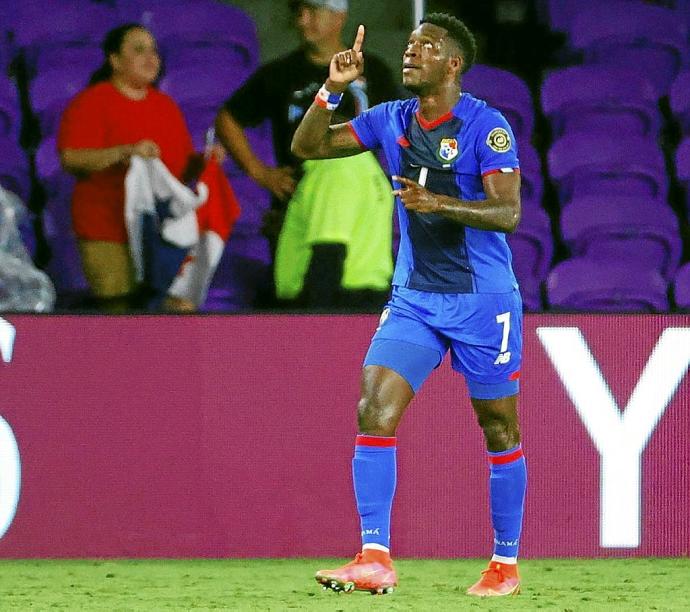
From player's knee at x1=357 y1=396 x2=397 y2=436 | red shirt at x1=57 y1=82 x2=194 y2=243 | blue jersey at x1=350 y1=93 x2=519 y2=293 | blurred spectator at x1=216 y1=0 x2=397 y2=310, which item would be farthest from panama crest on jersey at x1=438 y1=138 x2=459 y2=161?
red shirt at x1=57 y1=82 x2=194 y2=243

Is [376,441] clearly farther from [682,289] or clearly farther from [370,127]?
[682,289]

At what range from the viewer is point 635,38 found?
6523 millimetres

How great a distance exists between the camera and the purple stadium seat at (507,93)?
6238mm

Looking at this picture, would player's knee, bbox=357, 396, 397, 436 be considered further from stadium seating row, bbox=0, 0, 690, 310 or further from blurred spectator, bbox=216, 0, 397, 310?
stadium seating row, bbox=0, 0, 690, 310

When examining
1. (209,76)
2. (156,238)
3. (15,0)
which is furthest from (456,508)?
(15,0)

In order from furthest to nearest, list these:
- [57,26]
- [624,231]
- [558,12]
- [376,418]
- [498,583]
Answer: [558,12] → [57,26] → [624,231] → [498,583] → [376,418]

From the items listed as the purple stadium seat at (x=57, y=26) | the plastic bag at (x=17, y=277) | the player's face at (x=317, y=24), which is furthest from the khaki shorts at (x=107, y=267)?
the player's face at (x=317, y=24)

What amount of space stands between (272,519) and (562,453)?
3.67ft

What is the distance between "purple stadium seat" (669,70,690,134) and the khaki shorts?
2.57m

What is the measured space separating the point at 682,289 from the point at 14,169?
2.85m

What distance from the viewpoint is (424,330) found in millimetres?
4109

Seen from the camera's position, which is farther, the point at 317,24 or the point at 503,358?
the point at 317,24

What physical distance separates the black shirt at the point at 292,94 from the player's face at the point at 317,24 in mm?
78

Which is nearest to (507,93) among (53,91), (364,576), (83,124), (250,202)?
(250,202)
